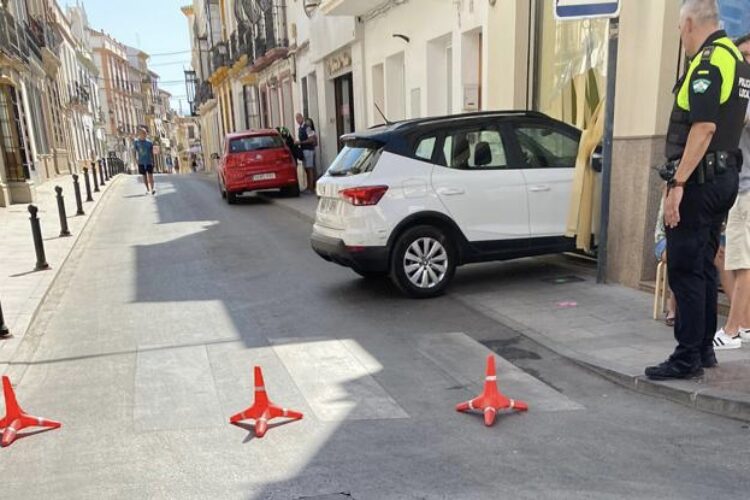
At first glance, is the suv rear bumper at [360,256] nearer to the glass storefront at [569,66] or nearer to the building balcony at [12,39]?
the glass storefront at [569,66]

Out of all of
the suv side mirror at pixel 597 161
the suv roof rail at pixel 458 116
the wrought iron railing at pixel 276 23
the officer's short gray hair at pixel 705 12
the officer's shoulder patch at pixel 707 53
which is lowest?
the suv side mirror at pixel 597 161

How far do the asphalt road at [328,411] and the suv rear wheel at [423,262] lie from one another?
17cm

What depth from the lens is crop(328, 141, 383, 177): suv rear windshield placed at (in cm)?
660

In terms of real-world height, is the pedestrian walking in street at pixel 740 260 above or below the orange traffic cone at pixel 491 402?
above

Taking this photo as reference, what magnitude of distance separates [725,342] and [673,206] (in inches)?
58.0

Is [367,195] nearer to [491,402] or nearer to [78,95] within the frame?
[491,402]

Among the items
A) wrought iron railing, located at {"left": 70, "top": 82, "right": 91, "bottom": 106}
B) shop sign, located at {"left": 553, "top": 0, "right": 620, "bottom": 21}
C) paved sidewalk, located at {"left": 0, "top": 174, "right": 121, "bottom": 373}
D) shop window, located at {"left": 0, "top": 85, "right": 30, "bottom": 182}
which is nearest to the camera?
shop sign, located at {"left": 553, "top": 0, "right": 620, "bottom": 21}

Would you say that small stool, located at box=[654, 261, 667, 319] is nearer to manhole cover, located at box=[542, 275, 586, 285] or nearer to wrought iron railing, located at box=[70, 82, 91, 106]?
manhole cover, located at box=[542, 275, 586, 285]

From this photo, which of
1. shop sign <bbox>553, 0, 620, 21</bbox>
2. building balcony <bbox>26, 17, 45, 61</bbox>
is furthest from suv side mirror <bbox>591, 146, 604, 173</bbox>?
building balcony <bbox>26, 17, 45, 61</bbox>

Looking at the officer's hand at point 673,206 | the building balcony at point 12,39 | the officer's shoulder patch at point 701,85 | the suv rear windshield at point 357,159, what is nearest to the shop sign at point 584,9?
the suv rear windshield at point 357,159

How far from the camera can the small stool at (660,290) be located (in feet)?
17.9

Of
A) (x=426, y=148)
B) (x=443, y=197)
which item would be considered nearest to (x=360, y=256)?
(x=443, y=197)

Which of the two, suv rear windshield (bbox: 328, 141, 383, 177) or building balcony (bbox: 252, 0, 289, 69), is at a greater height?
building balcony (bbox: 252, 0, 289, 69)

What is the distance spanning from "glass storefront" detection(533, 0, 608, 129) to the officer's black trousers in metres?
4.21
